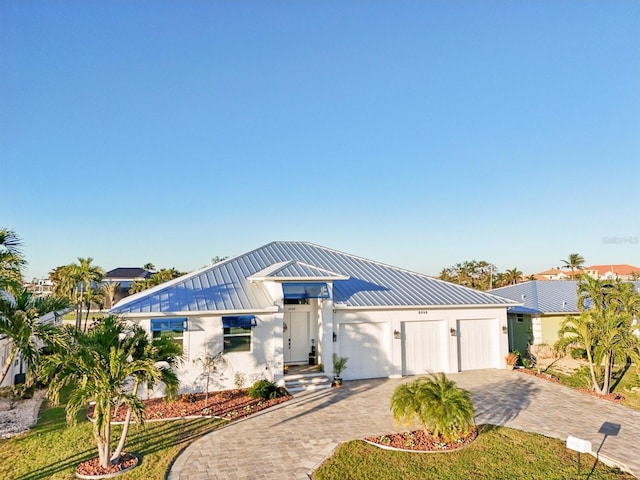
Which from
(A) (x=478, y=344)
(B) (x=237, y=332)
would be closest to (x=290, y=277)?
(B) (x=237, y=332)

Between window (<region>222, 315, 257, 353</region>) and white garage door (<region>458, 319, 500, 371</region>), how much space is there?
1146 centimetres

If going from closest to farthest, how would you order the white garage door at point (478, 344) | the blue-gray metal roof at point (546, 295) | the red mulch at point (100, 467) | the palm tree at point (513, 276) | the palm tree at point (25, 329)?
the palm tree at point (25, 329)
the red mulch at point (100, 467)
the white garage door at point (478, 344)
the blue-gray metal roof at point (546, 295)
the palm tree at point (513, 276)

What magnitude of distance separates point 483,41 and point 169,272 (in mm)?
49146

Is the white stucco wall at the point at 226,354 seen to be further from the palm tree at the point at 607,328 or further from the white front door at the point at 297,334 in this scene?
the palm tree at the point at 607,328

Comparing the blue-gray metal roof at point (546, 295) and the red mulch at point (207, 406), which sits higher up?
the blue-gray metal roof at point (546, 295)

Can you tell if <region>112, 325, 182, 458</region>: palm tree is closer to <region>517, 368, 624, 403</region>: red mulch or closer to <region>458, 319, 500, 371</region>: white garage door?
<region>458, 319, 500, 371</region>: white garage door

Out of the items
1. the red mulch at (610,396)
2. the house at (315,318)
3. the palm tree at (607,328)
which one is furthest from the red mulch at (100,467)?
the red mulch at (610,396)

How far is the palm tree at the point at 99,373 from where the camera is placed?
938 cm

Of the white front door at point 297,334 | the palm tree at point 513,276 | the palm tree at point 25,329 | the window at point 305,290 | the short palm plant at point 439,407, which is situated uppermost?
the palm tree at point 513,276

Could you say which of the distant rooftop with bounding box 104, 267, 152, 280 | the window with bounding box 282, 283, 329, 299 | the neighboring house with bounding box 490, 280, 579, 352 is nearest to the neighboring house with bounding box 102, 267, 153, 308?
the distant rooftop with bounding box 104, 267, 152, 280

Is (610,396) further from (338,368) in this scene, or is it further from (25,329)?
(25,329)

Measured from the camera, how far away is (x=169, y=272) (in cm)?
5591

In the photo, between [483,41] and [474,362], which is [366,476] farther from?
[483,41]

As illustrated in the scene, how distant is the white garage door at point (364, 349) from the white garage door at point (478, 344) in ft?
14.8
